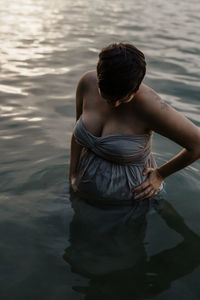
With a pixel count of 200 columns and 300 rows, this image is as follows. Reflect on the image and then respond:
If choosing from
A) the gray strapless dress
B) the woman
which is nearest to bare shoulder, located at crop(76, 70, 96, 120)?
the woman

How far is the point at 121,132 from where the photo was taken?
10.7 feet

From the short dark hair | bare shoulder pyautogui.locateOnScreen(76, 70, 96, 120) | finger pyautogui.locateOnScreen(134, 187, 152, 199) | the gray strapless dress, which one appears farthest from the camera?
finger pyautogui.locateOnScreen(134, 187, 152, 199)

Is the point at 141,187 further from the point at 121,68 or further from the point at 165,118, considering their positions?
the point at 121,68

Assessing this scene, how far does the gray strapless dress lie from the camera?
3.29 metres

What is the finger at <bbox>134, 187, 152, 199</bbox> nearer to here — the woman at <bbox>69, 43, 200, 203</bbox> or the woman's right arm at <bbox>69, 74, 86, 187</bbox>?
the woman at <bbox>69, 43, 200, 203</bbox>

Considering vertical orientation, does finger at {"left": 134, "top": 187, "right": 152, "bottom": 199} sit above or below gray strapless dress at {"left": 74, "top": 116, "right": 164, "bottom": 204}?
below

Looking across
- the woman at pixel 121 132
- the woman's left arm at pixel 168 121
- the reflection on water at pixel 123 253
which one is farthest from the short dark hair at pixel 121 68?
the reflection on water at pixel 123 253

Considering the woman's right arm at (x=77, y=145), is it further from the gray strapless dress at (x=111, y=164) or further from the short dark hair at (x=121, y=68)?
the short dark hair at (x=121, y=68)

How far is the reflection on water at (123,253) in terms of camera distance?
9.97 feet

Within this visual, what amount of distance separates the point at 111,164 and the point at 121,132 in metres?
0.35

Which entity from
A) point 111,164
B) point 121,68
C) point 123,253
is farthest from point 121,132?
point 123,253

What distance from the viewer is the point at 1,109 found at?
6098mm

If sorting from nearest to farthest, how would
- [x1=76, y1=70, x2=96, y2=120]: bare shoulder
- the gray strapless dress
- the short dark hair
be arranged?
the short dark hair < the gray strapless dress < [x1=76, y1=70, x2=96, y2=120]: bare shoulder

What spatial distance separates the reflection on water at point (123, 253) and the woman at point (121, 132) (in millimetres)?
183
